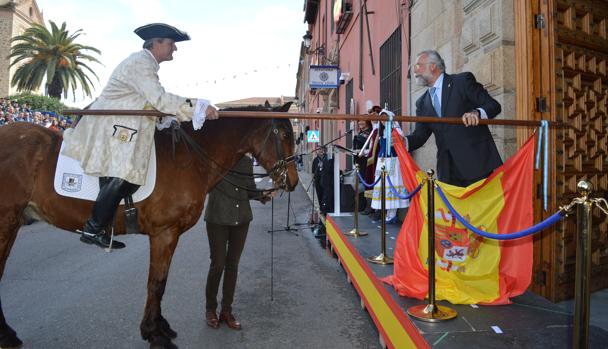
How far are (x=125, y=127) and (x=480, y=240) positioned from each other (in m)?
2.97

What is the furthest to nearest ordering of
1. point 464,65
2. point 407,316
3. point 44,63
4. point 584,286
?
point 44,63
point 464,65
point 407,316
point 584,286

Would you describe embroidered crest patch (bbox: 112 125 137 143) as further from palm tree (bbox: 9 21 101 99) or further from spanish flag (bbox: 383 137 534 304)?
palm tree (bbox: 9 21 101 99)

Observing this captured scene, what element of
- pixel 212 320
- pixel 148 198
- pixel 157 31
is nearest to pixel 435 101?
pixel 157 31

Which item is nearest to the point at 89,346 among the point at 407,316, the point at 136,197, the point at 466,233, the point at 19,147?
the point at 136,197

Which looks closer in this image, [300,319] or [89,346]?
[89,346]

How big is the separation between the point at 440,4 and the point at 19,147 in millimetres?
5398

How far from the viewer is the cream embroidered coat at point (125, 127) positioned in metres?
3.18

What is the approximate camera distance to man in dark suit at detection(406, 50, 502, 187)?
3.65m

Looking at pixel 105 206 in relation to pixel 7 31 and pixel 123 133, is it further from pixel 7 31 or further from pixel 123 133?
pixel 7 31

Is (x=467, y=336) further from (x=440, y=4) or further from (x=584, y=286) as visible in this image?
(x=440, y=4)

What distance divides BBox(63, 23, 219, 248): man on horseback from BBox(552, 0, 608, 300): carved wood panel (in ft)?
9.87

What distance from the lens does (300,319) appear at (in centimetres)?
430

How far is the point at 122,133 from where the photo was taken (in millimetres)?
3240

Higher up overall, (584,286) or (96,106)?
(96,106)
